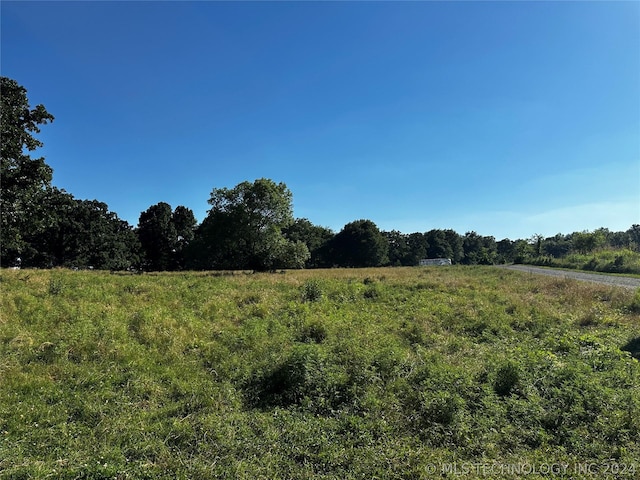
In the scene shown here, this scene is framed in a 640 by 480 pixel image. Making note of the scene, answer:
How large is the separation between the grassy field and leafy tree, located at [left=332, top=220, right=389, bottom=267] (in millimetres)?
84974

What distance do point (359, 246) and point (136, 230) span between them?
55.8 metres

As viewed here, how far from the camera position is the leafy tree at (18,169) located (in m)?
19.1

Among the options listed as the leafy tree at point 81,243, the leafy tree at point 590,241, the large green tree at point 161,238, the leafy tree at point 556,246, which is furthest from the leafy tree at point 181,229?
the leafy tree at point 556,246

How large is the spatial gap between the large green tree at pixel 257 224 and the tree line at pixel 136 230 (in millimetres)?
118

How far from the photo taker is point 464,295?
1894cm

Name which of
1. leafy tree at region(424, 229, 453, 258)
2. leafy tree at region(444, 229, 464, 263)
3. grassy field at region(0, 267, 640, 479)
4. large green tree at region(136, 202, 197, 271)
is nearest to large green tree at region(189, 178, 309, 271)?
large green tree at region(136, 202, 197, 271)

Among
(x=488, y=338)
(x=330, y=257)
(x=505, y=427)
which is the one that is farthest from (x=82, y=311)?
(x=330, y=257)

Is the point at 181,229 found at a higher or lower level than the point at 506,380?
higher

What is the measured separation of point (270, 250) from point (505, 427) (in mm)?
36093

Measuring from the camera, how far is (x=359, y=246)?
320ft

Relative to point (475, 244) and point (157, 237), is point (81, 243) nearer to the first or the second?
point (157, 237)

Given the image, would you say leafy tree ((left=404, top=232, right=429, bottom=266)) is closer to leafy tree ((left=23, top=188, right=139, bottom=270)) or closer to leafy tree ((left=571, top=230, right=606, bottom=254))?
leafy tree ((left=571, top=230, right=606, bottom=254))

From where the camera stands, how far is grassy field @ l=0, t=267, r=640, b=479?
4.73 meters

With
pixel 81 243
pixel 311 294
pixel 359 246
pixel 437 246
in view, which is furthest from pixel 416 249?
pixel 311 294
